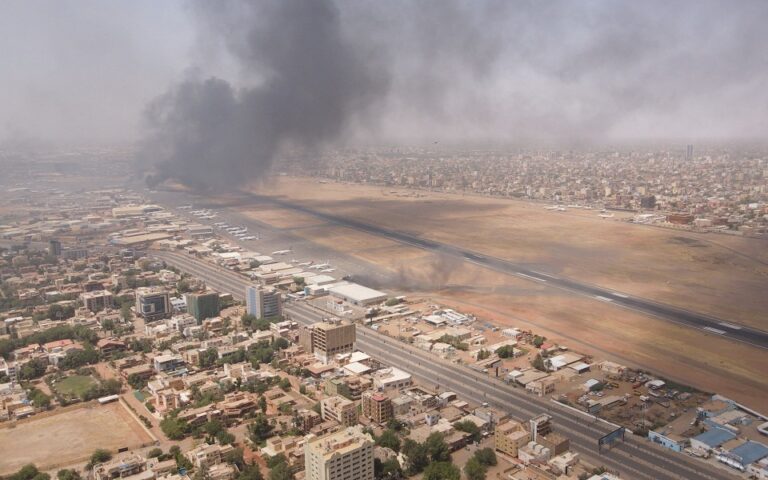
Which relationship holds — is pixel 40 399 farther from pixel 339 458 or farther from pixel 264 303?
pixel 339 458

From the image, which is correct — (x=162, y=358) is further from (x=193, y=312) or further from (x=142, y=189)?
(x=142, y=189)

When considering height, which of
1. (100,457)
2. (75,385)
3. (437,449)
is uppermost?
(437,449)

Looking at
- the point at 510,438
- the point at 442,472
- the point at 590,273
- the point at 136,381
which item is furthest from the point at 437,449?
the point at 590,273

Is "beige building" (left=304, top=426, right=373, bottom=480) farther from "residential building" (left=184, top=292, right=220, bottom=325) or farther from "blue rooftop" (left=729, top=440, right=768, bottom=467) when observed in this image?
"residential building" (left=184, top=292, right=220, bottom=325)

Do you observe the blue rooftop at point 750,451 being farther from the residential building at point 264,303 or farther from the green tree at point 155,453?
the residential building at point 264,303

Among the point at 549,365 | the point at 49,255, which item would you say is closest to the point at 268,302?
the point at 549,365

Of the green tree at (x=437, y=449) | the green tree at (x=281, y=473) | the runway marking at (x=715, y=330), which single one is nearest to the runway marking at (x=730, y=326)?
the runway marking at (x=715, y=330)
